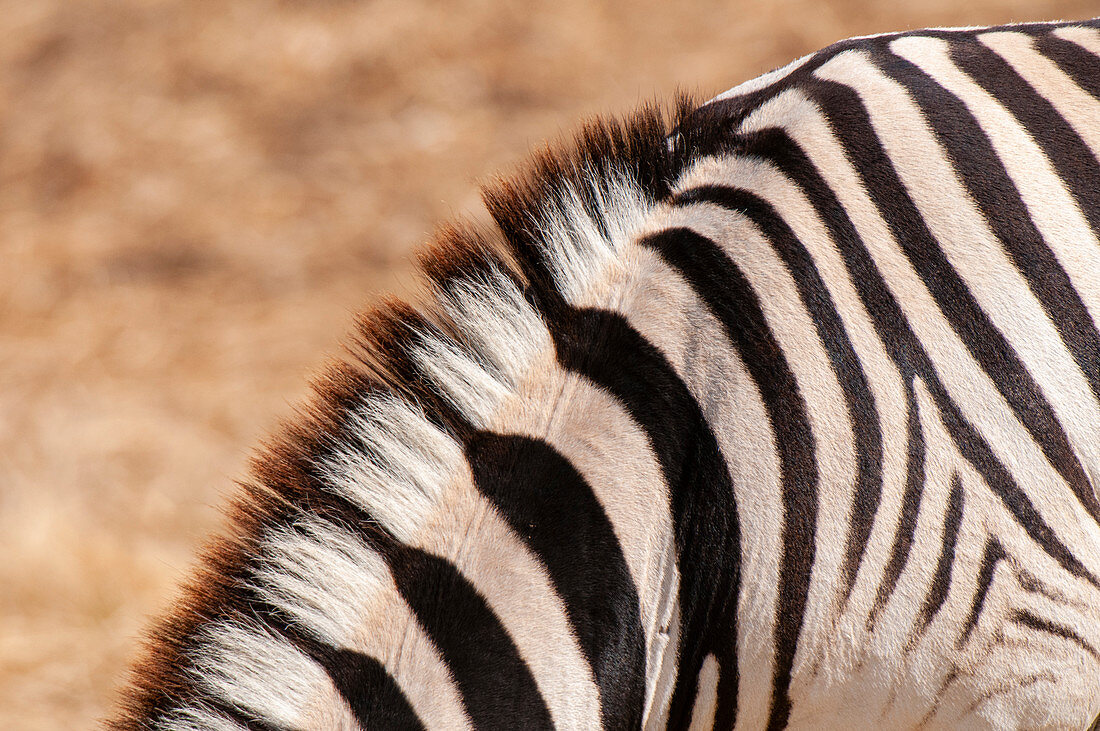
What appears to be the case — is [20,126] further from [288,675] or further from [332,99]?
[288,675]

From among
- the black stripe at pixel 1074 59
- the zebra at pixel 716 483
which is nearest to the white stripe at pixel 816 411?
the zebra at pixel 716 483

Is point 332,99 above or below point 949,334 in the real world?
above

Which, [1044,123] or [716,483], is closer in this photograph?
[716,483]

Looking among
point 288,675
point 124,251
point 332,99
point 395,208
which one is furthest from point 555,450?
point 332,99

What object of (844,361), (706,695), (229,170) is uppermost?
(229,170)

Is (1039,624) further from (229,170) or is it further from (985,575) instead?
(229,170)

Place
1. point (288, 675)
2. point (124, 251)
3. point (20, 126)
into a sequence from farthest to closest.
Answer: point (20, 126), point (124, 251), point (288, 675)

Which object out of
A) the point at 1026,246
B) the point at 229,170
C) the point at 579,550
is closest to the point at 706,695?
the point at 579,550

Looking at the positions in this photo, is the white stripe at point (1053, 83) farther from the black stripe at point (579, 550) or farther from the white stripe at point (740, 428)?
the black stripe at point (579, 550)
